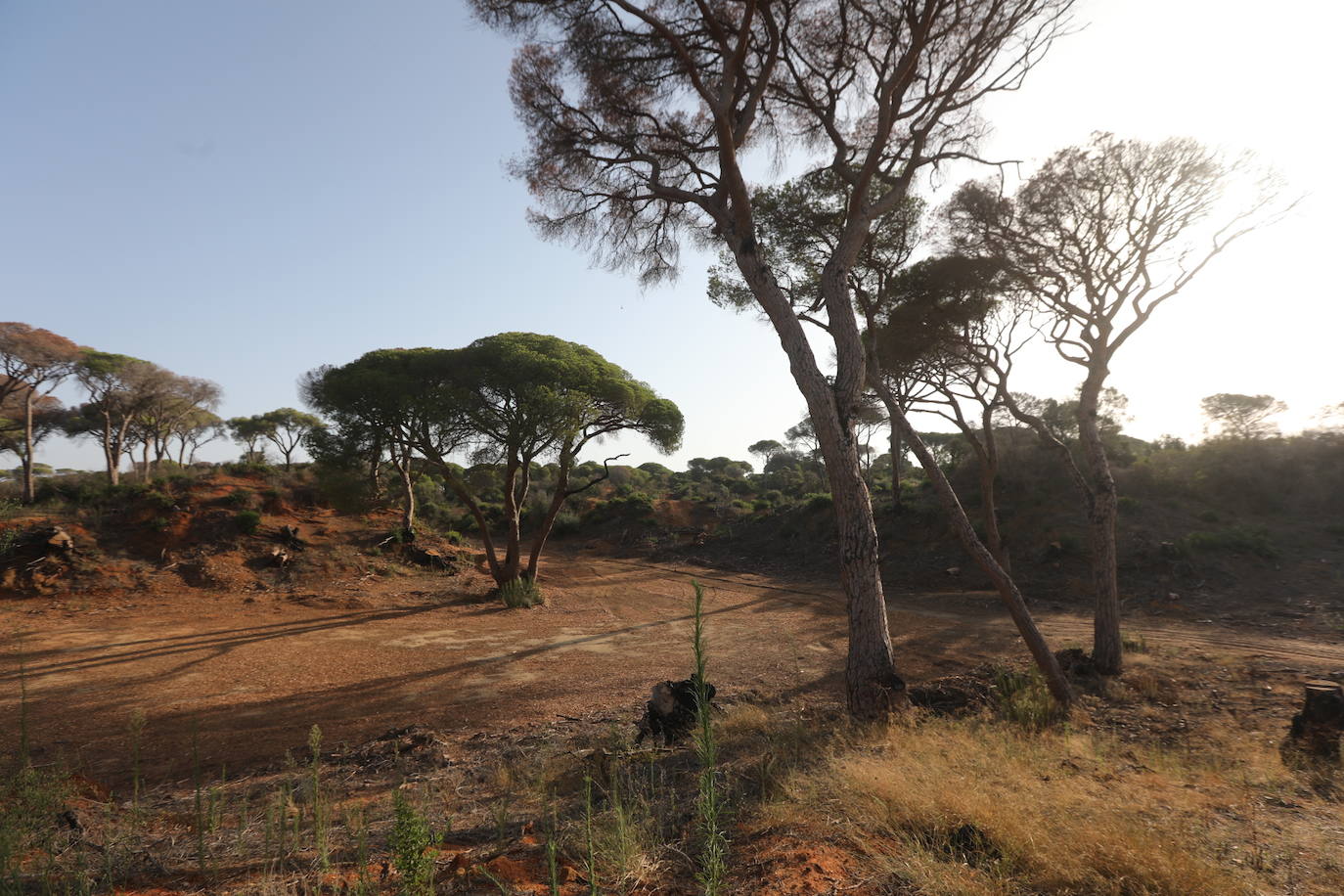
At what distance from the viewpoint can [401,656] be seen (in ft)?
33.8

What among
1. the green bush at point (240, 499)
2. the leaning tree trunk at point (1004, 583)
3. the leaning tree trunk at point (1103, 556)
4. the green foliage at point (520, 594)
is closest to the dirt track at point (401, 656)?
the green foliage at point (520, 594)

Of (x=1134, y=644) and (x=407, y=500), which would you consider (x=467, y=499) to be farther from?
(x=1134, y=644)

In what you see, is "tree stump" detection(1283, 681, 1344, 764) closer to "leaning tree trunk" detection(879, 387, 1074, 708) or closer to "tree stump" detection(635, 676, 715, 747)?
"leaning tree trunk" detection(879, 387, 1074, 708)

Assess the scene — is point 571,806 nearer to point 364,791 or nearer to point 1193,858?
point 364,791

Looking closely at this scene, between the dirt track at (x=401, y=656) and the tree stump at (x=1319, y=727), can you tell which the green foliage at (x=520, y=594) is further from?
the tree stump at (x=1319, y=727)

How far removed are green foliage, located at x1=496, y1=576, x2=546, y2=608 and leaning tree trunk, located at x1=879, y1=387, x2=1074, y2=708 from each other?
36.8ft

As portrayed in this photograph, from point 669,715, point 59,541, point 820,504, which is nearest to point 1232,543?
point 820,504

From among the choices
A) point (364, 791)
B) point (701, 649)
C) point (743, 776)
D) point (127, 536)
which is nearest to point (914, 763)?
point (743, 776)

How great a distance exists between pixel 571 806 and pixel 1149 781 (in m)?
4.05

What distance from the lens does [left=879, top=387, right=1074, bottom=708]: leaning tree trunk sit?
697 centimetres

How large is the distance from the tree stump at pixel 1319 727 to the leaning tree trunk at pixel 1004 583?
6.05 feet

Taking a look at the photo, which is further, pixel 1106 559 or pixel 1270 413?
pixel 1270 413

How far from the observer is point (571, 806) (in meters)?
4.17

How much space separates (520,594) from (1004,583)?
11.9 metres
